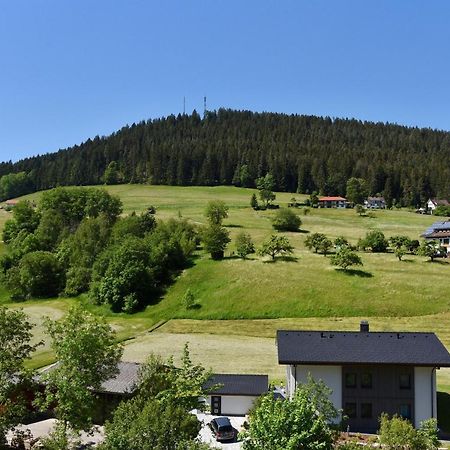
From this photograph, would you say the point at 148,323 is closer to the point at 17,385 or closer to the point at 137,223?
the point at 137,223

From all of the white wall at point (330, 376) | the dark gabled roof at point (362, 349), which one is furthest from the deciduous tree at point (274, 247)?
the white wall at point (330, 376)

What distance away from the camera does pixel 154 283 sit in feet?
294

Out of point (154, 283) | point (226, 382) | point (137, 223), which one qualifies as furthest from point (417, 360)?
point (137, 223)

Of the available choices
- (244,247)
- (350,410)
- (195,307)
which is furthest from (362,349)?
(244,247)

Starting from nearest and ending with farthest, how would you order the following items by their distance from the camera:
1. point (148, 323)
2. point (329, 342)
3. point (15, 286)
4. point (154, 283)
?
point (329, 342)
point (148, 323)
point (154, 283)
point (15, 286)

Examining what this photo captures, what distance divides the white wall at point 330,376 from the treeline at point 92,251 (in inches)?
1898

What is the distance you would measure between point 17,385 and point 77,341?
191 inches

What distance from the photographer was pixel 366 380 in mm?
38812

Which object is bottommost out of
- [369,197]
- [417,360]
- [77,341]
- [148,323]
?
[148,323]

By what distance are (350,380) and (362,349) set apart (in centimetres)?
245

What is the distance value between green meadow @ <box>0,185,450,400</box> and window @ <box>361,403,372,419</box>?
11803 millimetres

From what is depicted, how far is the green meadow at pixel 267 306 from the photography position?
61.9 meters

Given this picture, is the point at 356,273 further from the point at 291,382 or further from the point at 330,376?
the point at 330,376

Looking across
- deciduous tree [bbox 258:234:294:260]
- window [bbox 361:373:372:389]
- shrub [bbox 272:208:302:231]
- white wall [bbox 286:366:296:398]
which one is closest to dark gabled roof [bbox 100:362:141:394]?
white wall [bbox 286:366:296:398]
